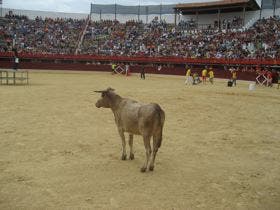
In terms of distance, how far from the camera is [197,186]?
5703 millimetres

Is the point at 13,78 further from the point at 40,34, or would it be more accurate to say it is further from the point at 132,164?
the point at 40,34

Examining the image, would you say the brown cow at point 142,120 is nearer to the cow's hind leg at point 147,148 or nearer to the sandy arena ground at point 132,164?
the cow's hind leg at point 147,148

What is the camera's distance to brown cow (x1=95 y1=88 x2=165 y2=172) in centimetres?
618

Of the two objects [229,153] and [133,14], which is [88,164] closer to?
[229,153]

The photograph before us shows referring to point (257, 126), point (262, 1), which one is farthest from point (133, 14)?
point (257, 126)

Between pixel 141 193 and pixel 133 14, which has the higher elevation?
pixel 133 14

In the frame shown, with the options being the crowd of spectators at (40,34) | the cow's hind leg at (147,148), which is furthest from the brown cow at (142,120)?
the crowd of spectators at (40,34)

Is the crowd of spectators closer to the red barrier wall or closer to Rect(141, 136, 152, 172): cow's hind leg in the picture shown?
the red barrier wall

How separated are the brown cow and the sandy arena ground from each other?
393 millimetres

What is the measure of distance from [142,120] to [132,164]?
3.18ft

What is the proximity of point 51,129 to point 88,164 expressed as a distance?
121 inches

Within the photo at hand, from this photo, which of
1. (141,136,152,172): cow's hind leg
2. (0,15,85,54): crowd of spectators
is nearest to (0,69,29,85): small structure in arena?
(141,136,152,172): cow's hind leg

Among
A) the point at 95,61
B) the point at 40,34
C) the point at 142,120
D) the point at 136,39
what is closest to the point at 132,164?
the point at 142,120

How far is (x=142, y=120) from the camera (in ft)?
20.5
